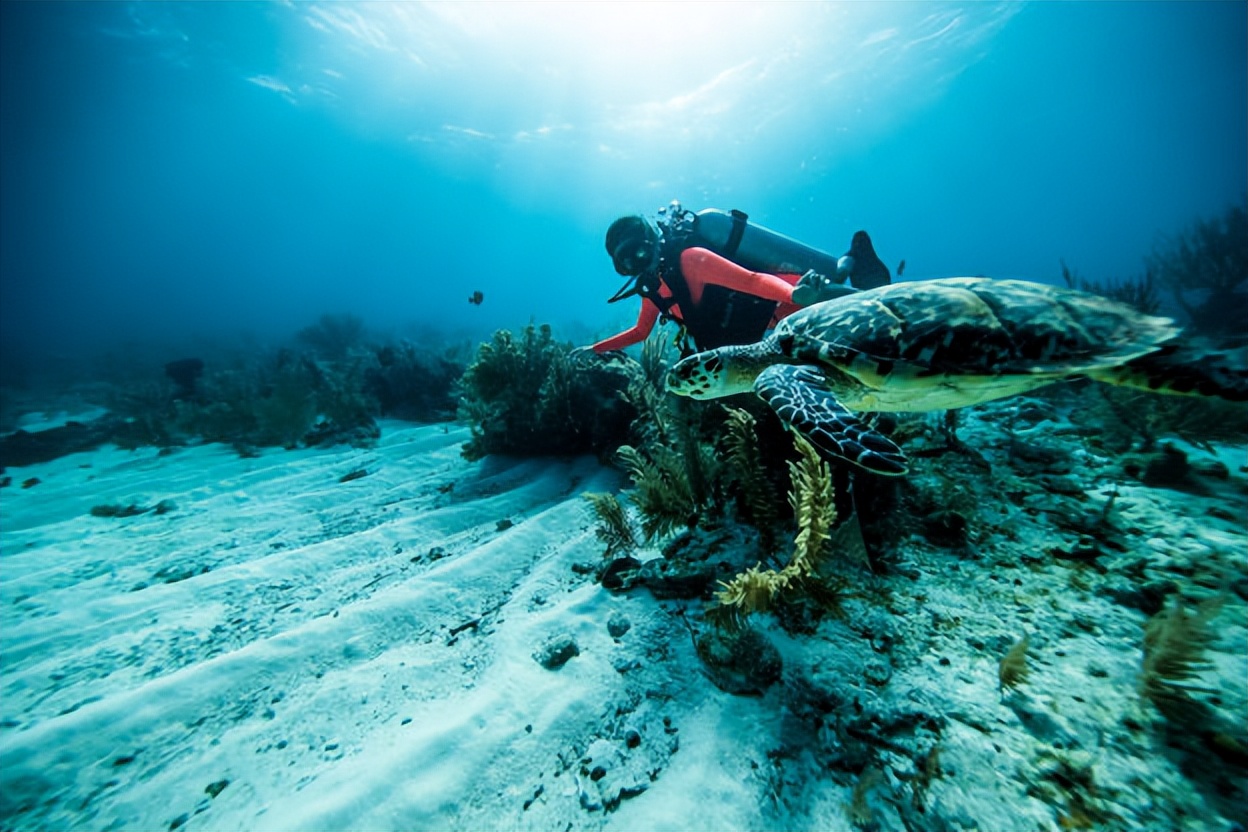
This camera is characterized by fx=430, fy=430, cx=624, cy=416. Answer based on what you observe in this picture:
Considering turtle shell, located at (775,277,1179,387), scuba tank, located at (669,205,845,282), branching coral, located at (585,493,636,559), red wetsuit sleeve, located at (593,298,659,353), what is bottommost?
→ branching coral, located at (585,493,636,559)

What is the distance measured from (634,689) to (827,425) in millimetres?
1557

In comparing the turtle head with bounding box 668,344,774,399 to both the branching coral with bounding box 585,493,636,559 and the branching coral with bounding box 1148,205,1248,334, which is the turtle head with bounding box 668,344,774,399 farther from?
the branching coral with bounding box 1148,205,1248,334

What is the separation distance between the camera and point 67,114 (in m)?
35.8

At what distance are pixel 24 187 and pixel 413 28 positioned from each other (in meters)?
58.8

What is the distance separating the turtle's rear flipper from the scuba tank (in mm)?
3613

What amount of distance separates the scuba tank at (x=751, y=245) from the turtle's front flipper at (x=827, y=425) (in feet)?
11.9

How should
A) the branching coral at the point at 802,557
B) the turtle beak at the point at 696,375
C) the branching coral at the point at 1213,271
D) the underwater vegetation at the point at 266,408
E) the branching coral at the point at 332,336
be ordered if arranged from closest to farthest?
the branching coral at the point at 802,557, the turtle beak at the point at 696,375, the underwater vegetation at the point at 266,408, the branching coral at the point at 1213,271, the branching coral at the point at 332,336

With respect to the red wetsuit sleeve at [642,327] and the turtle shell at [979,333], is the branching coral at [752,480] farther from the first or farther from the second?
the red wetsuit sleeve at [642,327]

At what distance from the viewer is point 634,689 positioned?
82.4 inches

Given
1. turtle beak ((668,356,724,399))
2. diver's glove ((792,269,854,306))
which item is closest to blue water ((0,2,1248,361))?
diver's glove ((792,269,854,306))

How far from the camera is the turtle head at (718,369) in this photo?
9.85 ft

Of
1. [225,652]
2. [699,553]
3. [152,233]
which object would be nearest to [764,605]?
[699,553]

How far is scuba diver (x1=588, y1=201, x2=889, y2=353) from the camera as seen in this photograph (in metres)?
4.29

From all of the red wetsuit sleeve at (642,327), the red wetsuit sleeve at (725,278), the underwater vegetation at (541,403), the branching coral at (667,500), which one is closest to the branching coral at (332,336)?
the underwater vegetation at (541,403)
